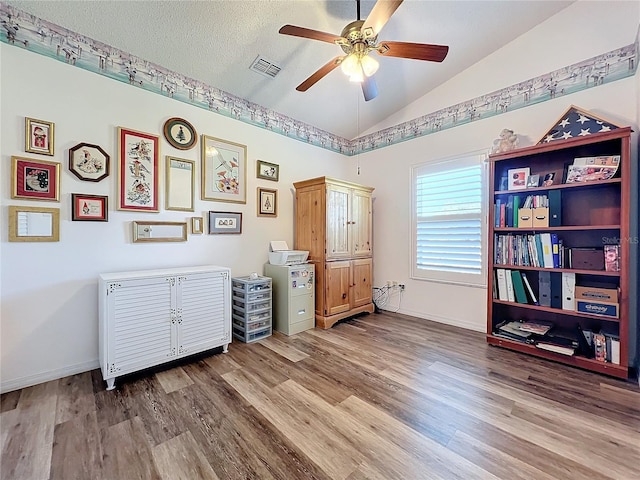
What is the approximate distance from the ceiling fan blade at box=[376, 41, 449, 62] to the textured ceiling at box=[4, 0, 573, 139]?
638 millimetres

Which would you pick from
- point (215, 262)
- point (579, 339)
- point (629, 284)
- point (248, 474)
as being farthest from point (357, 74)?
point (579, 339)

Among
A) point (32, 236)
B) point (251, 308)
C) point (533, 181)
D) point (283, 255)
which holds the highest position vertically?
point (533, 181)

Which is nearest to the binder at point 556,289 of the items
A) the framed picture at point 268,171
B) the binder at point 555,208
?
the binder at point 555,208

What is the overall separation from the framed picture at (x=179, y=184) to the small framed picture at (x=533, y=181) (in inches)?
132

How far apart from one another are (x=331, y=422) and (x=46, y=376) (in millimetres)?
2228

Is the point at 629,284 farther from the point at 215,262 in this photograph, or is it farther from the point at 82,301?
the point at 82,301

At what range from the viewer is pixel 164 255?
259 cm

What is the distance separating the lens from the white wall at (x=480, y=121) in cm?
233

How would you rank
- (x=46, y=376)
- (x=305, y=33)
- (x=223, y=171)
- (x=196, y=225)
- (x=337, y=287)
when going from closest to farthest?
(x=305, y=33) < (x=46, y=376) < (x=196, y=225) < (x=223, y=171) < (x=337, y=287)

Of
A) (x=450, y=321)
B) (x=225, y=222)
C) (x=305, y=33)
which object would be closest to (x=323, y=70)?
(x=305, y=33)

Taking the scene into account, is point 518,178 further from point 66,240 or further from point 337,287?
point 66,240

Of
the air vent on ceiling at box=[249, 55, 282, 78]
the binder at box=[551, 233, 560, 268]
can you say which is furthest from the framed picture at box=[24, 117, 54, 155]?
the binder at box=[551, 233, 560, 268]

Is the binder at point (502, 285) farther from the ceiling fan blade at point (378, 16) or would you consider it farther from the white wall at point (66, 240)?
the white wall at point (66, 240)

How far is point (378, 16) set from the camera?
5.34 ft
